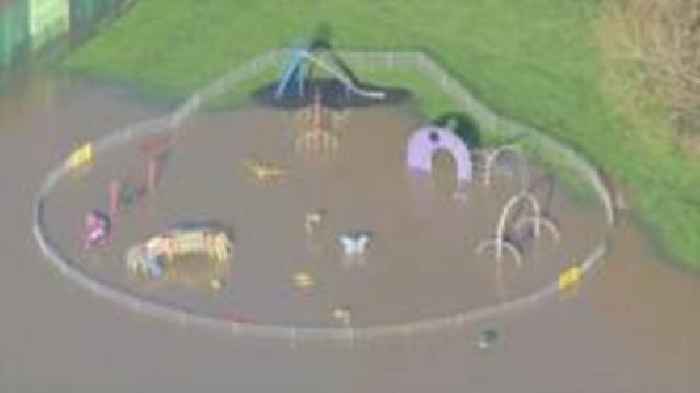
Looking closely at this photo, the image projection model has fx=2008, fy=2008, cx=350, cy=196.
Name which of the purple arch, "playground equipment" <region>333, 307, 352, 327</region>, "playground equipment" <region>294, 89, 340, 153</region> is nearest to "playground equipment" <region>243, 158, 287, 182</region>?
"playground equipment" <region>294, 89, 340, 153</region>

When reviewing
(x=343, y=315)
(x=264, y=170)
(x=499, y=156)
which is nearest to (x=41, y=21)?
(x=264, y=170)

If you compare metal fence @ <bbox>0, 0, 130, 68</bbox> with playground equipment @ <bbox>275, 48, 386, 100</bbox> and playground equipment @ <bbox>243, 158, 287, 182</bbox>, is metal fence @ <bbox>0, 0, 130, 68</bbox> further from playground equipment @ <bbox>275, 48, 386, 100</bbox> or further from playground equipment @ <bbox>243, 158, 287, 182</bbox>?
playground equipment @ <bbox>243, 158, 287, 182</bbox>

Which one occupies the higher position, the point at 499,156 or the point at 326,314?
the point at 499,156

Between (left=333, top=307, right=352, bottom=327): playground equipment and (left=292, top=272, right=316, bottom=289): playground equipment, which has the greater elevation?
(left=292, top=272, right=316, bottom=289): playground equipment

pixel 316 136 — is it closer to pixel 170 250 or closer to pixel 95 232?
pixel 170 250

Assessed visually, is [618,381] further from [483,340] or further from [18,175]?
[18,175]

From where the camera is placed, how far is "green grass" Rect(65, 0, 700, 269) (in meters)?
29.9

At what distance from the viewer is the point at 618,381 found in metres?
24.5

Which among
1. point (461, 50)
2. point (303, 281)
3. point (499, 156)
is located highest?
point (461, 50)

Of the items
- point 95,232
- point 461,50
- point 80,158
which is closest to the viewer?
point 95,232

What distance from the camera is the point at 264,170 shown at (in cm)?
2934

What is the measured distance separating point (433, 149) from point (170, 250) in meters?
4.46

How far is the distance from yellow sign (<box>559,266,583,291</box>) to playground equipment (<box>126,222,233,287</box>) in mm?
4465

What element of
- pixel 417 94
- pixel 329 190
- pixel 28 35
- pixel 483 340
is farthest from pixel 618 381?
pixel 28 35
